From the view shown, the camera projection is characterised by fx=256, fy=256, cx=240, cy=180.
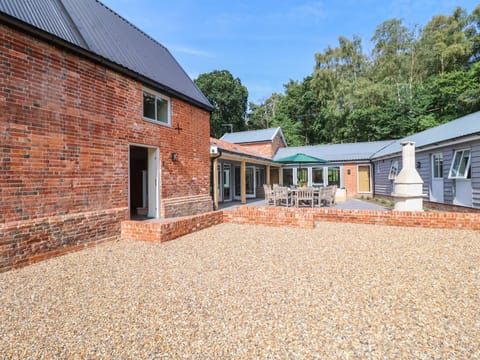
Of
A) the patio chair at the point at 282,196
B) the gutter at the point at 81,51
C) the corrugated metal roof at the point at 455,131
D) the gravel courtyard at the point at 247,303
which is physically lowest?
the gravel courtyard at the point at 247,303

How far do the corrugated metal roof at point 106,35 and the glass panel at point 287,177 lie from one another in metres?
11.8

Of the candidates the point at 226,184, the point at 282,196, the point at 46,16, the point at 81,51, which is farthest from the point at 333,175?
the point at 46,16

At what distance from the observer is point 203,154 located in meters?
10.2

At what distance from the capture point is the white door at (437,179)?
1048cm

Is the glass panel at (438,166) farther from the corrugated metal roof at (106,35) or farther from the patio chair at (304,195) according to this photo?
the corrugated metal roof at (106,35)

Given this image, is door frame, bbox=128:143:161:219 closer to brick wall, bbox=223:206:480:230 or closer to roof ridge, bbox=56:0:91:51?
brick wall, bbox=223:206:480:230

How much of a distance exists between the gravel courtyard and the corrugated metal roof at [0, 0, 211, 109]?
4610 mm

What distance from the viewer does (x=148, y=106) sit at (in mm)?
7773

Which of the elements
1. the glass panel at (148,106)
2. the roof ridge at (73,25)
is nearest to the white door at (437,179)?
the glass panel at (148,106)

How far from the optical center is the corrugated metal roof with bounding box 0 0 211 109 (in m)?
5.12

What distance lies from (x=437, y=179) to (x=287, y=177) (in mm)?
11073

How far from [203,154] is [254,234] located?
4632 millimetres

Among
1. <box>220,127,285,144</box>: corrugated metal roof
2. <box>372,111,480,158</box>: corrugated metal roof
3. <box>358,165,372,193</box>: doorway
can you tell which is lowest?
<box>358,165,372,193</box>: doorway

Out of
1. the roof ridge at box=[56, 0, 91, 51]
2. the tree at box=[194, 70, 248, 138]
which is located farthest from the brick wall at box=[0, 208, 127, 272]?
the tree at box=[194, 70, 248, 138]
